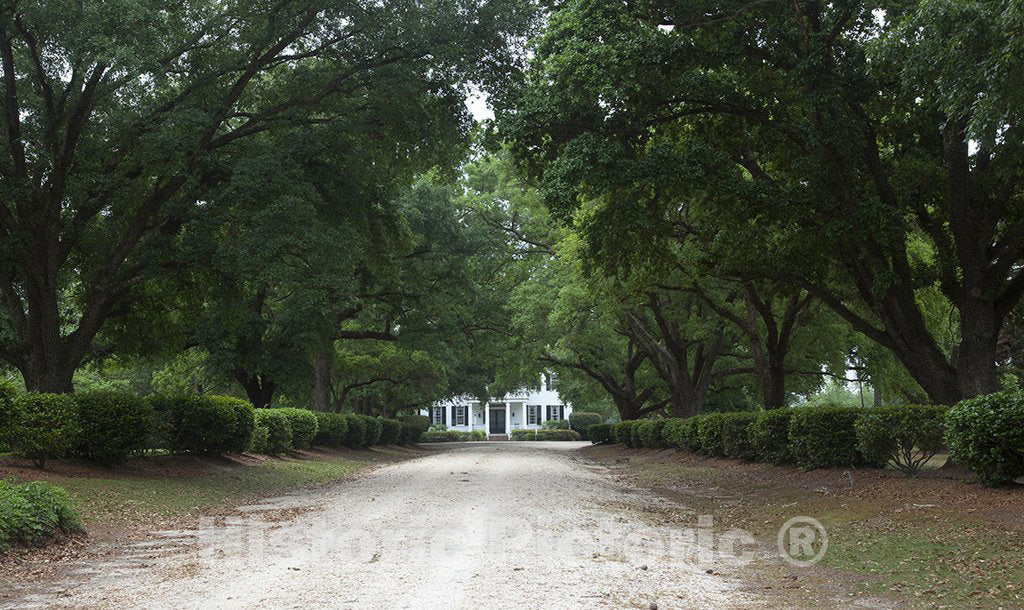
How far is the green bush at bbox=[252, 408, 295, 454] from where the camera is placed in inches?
805

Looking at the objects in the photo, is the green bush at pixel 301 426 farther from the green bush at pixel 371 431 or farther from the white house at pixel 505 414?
the white house at pixel 505 414

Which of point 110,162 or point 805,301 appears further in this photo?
point 805,301

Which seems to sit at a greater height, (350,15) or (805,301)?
(350,15)

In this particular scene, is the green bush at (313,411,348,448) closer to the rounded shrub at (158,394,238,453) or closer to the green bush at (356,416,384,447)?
the green bush at (356,416,384,447)

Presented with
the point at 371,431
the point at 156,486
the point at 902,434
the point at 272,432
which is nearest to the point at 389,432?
the point at 371,431

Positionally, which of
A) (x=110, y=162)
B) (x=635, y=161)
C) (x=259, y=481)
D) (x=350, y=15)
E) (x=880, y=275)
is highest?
(x=350, y=15)

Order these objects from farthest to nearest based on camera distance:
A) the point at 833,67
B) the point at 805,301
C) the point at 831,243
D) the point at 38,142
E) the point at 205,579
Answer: the point at 805,301 → the point at 38,142 → the point at 831,243 → the point at 833,67 → the point at 205,579

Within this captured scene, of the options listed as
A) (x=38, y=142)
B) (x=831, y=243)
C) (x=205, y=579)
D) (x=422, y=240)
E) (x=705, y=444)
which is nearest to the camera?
(x=205, y=579)

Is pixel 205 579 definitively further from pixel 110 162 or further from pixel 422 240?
pixel 422 240

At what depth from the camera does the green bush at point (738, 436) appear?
18.2 meters

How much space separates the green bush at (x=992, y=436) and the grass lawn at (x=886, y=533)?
0.24 metres

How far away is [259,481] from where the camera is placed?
16172 mm

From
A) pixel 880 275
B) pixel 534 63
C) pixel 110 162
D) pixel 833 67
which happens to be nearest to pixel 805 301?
pixel 880 275

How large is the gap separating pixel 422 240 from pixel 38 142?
528 inches
